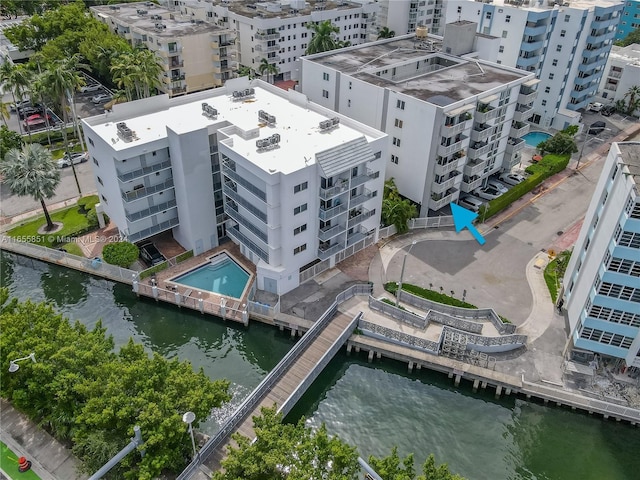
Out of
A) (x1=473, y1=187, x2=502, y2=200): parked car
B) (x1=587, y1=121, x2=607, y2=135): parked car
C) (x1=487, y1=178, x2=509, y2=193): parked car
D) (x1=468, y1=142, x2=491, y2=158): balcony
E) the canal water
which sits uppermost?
(x1=468, y1=142, x2=491, y2=158): balcony

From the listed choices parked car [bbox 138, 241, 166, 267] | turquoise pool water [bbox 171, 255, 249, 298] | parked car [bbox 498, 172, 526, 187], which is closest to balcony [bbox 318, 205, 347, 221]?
turquoise pool water [bbox 171, 255, 249, 298]

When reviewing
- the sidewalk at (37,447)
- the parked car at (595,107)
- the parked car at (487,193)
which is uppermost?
the parked car at (595,107)

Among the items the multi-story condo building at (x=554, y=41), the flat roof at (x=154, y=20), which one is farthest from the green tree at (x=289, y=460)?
the flat roof at (x=154, y=20)

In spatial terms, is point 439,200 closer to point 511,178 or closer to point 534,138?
point 511,178

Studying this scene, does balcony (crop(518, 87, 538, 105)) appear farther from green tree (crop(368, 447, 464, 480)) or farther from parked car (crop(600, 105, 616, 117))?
green tree (crop(368, 447, 464, 480))

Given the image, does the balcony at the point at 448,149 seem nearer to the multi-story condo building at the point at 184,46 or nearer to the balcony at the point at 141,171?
the balcony at the point at 141,171

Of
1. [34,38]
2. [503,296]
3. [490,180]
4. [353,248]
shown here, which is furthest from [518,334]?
[34,38]

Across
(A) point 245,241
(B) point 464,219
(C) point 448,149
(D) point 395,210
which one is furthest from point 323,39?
(A) point 245,241
